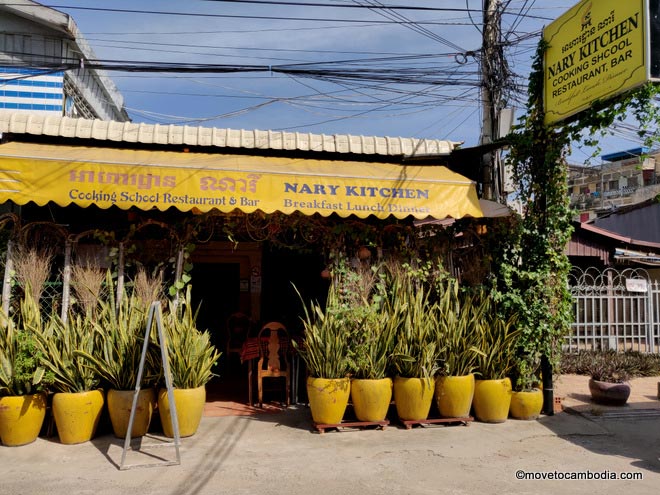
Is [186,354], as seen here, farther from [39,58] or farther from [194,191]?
[39,58]

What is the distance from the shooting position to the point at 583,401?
7488mm

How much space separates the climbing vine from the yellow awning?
2.52 feet

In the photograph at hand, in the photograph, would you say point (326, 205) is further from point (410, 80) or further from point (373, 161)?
point (410, 80)

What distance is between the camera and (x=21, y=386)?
5.43 meters

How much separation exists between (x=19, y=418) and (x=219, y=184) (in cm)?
326

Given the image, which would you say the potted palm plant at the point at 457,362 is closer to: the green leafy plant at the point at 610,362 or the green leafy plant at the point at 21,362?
the green leafy plant at the point at 610,362

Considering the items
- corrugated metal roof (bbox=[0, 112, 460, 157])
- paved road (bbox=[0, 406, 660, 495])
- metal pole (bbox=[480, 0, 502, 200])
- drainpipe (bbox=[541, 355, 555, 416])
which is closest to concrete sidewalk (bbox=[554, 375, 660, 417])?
drainpipe (bbox=[541, 355, 555, 416])

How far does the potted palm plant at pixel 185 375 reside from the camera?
18.3ft

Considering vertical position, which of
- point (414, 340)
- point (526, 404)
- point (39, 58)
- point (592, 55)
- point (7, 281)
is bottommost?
point (526, 404)

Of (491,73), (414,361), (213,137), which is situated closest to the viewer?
(414,361)

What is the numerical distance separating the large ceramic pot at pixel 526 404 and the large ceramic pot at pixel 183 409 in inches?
151

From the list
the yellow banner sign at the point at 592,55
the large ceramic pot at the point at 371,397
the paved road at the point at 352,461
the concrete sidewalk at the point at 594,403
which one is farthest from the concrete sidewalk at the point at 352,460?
the yellow banner sign at the point at 592,55

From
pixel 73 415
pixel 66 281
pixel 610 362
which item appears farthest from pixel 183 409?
pixel 610 362

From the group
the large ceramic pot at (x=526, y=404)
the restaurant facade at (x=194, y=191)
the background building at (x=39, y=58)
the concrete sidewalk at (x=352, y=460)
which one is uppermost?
the background building at (x=39, y=58)
